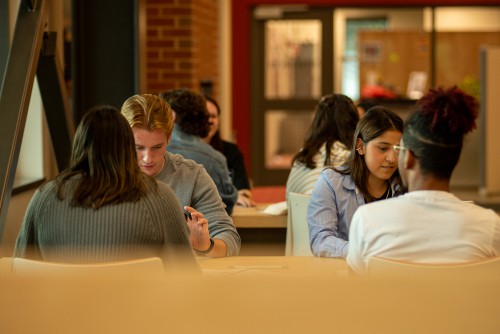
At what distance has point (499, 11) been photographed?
11.4 m

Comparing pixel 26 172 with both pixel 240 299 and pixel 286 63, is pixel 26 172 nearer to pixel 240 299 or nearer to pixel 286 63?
pixel 240 299

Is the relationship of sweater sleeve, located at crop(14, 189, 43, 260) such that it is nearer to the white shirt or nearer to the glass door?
the white shirt

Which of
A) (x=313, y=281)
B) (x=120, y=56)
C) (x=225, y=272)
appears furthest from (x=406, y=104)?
(x=313, y=281)

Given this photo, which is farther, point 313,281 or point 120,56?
point 120,56

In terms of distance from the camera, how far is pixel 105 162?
2.70 meters

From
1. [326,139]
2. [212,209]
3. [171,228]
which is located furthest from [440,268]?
[326,139]

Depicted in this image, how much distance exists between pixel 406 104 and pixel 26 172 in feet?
18.3

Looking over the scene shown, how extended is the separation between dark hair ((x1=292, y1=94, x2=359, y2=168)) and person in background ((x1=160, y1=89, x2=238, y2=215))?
53 centimetres

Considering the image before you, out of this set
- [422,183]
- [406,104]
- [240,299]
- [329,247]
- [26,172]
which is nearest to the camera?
[240,299]

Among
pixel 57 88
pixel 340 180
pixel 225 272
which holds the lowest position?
pixel 225 272

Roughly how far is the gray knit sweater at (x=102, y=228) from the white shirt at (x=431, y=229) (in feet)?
1.93

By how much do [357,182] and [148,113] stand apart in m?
0.90

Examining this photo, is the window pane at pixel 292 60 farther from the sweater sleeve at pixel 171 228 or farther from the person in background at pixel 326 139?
the sweater sleeve at pixel 171 228

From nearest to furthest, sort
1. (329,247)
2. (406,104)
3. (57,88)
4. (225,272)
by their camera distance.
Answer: (225,272) < (329,247) < (57,88) < (406,104)
